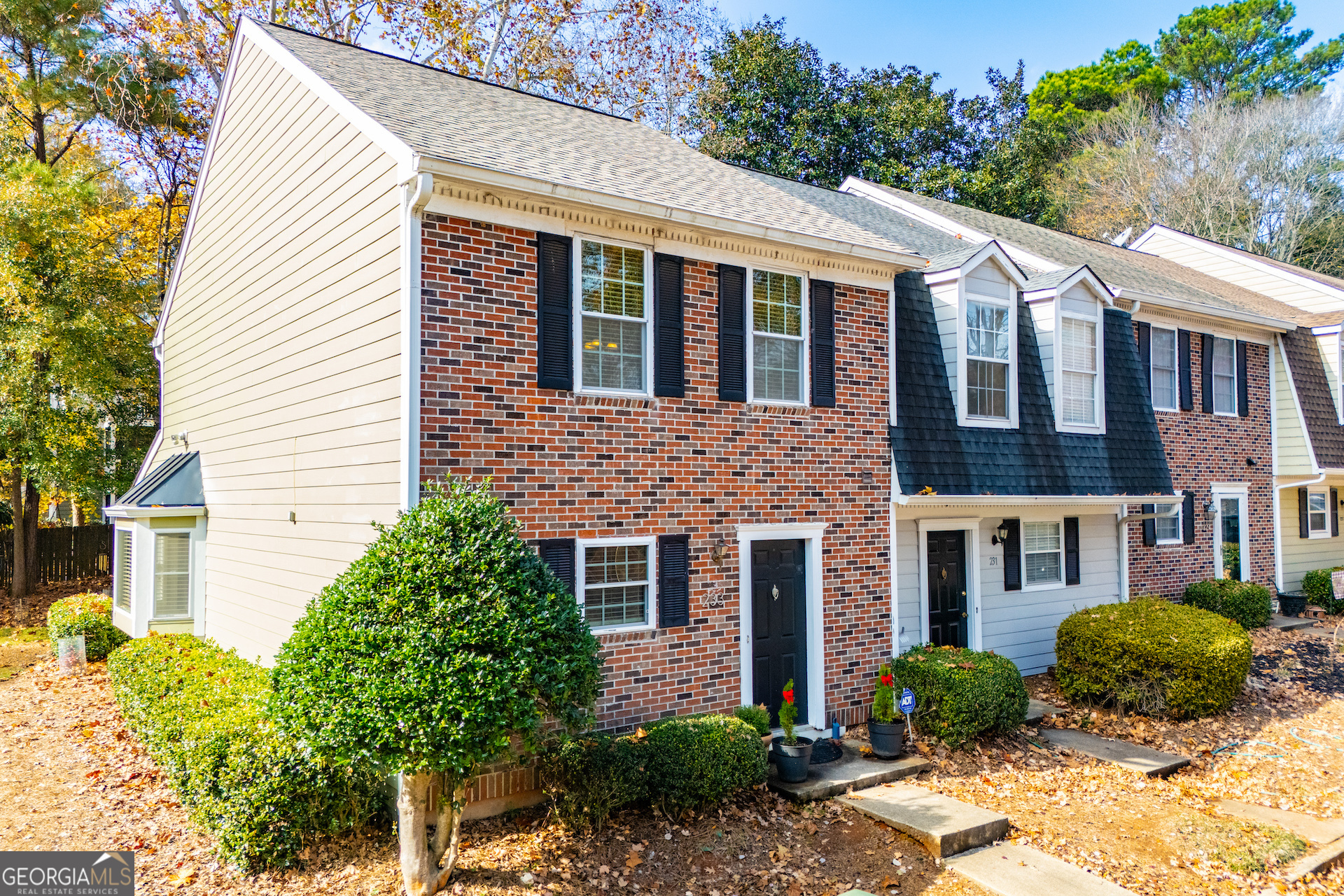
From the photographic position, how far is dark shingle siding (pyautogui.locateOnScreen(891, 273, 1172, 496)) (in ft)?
33.8

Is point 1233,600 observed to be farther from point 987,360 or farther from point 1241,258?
point 1241,258

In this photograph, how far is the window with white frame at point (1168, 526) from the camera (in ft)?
46.4

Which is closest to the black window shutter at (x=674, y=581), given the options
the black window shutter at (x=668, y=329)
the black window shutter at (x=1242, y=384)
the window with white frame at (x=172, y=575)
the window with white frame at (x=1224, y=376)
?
the black window shutter at (x=668, y=329)

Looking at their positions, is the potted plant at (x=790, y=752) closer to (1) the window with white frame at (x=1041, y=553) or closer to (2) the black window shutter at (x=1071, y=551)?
(1) the window with white frame at (x=1041, y=553)

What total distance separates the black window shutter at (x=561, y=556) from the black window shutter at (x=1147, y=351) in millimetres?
10971

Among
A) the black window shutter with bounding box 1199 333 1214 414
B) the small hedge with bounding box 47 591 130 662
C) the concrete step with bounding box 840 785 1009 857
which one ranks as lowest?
the concrete step with bounding box 840 785 1009 857

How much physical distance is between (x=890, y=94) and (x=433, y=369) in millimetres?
24861

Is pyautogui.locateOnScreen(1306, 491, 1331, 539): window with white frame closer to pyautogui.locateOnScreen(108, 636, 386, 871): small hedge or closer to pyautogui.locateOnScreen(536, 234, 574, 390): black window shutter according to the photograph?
pyautogui.locateOnScreen(536, 234, 574, 390): black window shutter

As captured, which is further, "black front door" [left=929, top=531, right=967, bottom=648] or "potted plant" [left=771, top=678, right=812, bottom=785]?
"black front door" [left=929, top=531, right=967, bottom=648]

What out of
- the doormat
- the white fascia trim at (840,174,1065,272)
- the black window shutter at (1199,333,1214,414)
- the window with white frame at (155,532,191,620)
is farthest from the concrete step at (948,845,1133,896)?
the black window shutter at (1199,333,1214,414)

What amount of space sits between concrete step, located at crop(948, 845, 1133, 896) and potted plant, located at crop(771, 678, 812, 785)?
153 centimetres

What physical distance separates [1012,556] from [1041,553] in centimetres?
79

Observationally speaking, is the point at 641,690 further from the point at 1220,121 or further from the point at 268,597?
the point at 1220,121

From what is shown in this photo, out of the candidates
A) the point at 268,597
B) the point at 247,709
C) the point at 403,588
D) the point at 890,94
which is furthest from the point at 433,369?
the point at 890,94
